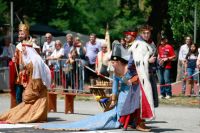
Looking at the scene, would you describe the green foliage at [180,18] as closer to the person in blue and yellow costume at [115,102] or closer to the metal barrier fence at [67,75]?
the metal barrier fence at [67,75]

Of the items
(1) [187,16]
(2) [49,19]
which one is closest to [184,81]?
(1) [187,16]

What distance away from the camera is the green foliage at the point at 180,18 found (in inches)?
1177

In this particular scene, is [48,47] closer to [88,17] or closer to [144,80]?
[144,80]

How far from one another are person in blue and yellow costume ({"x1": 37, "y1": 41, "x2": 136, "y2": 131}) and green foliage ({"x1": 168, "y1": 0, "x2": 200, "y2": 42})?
1591 cm

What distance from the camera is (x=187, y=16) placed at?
1190 inches

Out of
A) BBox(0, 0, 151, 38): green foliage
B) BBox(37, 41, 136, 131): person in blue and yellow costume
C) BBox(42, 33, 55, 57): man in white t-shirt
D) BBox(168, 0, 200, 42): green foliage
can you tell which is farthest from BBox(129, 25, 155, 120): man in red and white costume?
BBox(0, 0, 151, 38): green foliage

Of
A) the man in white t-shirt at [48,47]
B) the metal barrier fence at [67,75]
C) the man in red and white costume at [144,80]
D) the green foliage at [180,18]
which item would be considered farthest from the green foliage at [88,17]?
the man in red and white costume at [144,80]

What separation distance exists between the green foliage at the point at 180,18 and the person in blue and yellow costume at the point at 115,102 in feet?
52.2

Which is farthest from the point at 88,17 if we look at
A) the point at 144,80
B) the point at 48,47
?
the point at 144,80

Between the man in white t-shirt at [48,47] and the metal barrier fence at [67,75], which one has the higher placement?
the man in white t-shirt at [48,47]

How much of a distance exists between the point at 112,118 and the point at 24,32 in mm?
2870

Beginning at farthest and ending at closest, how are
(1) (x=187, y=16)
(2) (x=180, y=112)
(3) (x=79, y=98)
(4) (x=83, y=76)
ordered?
(1) (x=187, y=16)
(3) (x=79, y=98)
(4) (x=83, y=76)
(2) (x=180, y=112)

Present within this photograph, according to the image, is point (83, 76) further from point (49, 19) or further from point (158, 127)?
point (49, 19)

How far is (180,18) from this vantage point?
1196 inches
